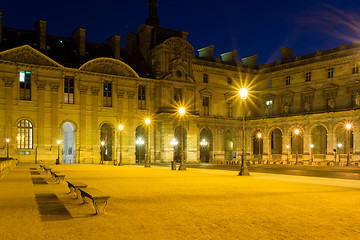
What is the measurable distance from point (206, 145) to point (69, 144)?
21.9 meters

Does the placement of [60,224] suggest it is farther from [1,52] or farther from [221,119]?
[221,119]

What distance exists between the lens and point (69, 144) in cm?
5562

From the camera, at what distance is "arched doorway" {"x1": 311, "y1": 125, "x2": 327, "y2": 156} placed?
62094 millimetres

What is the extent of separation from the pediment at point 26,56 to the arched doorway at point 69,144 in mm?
9040

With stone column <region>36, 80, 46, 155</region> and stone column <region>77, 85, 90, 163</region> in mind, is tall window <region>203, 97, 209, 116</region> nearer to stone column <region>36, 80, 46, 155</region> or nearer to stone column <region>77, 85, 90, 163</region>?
stone column <region>77, 85, 90, 163</region>

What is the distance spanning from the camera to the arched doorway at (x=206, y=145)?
6408cm

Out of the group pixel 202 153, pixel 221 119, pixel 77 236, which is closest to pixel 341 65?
pixel 221 119

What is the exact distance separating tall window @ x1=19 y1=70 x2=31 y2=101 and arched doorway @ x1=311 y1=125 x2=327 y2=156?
42.3m

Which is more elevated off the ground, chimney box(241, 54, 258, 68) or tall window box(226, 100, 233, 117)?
chimney box(241, 54, 258, 68)

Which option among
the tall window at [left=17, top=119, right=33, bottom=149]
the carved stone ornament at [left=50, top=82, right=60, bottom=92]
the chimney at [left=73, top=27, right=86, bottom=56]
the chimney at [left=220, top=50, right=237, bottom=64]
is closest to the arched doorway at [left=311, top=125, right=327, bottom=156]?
the chimney at [left=220, top=50, right=237, bottom=64]

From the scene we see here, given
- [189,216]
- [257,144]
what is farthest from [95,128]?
[189,216]

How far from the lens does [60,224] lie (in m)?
9.18

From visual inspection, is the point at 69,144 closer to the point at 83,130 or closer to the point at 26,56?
the point at 83,130

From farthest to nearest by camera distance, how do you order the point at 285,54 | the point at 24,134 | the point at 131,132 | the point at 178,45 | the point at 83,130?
the point at 285,54, the point at 178,45, the point at 131,132, the point at 83,130, the point at 24,134
